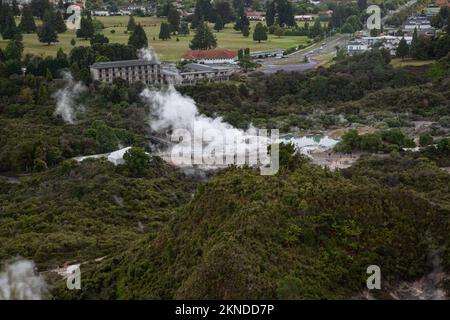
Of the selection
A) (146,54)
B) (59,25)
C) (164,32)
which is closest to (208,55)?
(146,54)

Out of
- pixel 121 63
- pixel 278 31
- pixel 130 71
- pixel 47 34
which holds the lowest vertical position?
pixel 130 71

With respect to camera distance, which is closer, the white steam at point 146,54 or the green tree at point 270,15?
the white steam at point 146,54

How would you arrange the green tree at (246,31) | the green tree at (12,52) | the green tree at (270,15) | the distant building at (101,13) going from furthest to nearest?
the distant building at (101,13) → the green tree at (270,15) → the green tree at (246,31) → the green tree at (12,52)

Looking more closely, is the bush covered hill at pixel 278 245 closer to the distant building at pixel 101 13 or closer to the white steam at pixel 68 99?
the white steam at pixel 68 99

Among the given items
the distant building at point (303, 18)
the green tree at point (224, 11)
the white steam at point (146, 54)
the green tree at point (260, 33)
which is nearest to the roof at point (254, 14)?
Result: the distant building at point (303, 18)

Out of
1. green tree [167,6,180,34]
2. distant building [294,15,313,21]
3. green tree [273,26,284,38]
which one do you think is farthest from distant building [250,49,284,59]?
distant building [294,15,313,21]

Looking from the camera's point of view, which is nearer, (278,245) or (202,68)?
(278,245)

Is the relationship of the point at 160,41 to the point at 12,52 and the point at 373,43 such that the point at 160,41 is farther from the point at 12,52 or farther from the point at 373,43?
the point at 373,43
